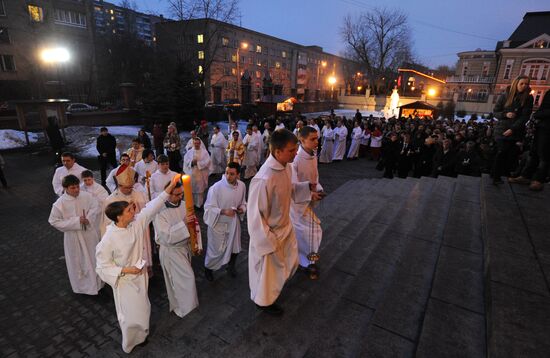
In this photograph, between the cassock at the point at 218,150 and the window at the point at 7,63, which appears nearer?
Answer: the cassock at the point at 218,150

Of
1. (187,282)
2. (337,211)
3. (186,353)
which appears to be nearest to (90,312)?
(187,282)

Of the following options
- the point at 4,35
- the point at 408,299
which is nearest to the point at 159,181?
the point at 408,299

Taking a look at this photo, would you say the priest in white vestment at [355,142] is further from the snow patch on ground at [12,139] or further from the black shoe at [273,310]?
the snow patch on ground at [12,139]

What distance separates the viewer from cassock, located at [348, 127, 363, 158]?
14.8 metres

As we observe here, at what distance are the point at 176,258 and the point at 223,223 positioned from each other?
108 cm

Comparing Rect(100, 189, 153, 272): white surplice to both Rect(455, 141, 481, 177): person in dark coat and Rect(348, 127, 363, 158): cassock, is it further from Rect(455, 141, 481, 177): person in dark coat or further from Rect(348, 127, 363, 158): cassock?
Rect(348, 127, 363, 158): cassock

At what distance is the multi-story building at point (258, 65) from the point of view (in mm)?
37594

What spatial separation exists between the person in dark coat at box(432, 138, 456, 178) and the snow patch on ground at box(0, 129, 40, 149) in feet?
66.7

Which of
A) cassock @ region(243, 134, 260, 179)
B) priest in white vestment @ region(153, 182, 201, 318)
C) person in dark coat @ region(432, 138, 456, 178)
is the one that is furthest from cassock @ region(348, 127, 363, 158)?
priest in white vestment @ region(153, 182, 201, 318)

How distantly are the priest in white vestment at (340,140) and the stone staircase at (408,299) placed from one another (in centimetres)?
921

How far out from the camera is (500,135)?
5.45 metres

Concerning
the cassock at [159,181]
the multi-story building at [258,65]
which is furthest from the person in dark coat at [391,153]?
the multi-story building at [258,65]

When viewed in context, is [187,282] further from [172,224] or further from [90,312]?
[90,312]

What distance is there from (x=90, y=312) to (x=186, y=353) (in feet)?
7.19
